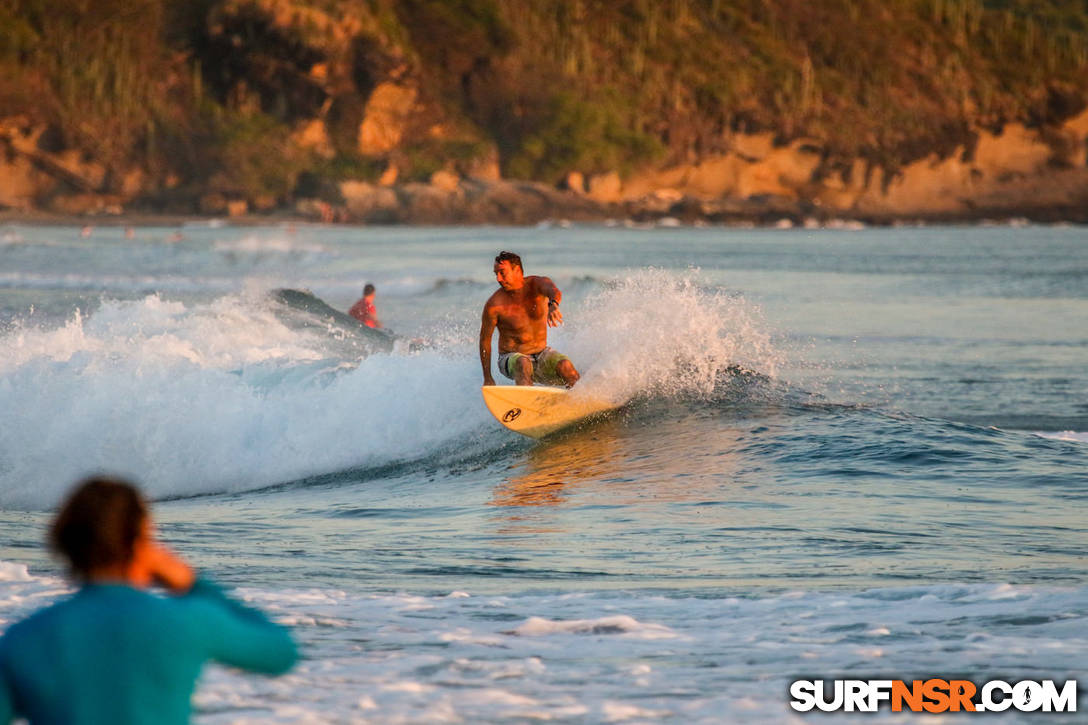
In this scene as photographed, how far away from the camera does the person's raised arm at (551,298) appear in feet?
36.6

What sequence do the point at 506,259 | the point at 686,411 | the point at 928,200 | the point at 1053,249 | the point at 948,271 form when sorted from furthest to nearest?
1. the point at 928,200
2. the point at 1053,249
3. the point at 948,271
4. the point at 686,411
5. the point at 506,259

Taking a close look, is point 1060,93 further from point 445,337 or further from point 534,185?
point 445,337

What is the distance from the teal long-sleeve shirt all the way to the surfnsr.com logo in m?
2.65

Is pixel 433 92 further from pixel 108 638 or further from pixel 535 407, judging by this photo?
pixel 108 638

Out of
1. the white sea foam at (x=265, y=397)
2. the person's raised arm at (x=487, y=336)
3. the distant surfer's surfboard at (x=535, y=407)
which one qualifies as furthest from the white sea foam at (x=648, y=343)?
the person's raised arm at (x=487, y=336)

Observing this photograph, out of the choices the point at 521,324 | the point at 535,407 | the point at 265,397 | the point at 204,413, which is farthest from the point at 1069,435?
the point at 204,413

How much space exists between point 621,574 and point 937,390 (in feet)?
41.1

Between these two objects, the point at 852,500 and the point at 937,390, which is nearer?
the point at 852,500

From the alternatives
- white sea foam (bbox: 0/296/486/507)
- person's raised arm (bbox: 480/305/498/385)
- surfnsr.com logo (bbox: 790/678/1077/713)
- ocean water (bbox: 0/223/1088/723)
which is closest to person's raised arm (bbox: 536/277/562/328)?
person's raised arm (bbox: 480/305/498/385)

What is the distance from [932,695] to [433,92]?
12192 centimetres

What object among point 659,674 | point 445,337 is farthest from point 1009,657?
point 445,337

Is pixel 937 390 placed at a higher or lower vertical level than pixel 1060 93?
lower

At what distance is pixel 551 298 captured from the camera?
37.0 ft

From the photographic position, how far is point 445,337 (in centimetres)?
1673
